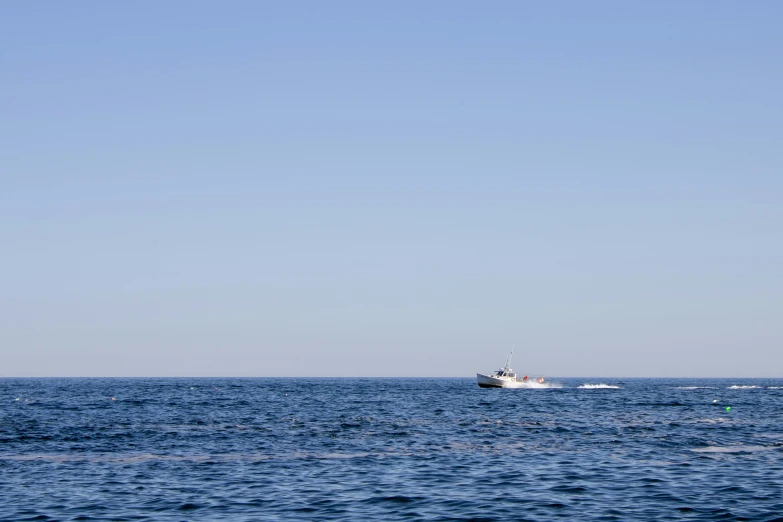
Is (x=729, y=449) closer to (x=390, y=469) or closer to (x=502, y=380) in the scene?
(x=390, y=469)

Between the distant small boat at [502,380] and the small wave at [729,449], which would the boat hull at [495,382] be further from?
the small wave at [729,449]

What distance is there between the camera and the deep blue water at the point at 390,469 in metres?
29.4

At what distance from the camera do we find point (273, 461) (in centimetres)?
4153

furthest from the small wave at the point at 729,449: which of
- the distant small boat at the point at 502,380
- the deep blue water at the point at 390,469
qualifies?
the distant small boat at the point at 502,380

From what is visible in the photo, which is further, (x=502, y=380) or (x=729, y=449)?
(x=502, y=380)

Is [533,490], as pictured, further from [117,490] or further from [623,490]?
[117,490]

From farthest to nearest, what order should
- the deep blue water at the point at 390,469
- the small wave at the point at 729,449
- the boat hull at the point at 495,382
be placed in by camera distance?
1. the boat hull at the point at 495,382
2. the small wave at the point at 729,449
3. the deep blue water at the point at 390,469

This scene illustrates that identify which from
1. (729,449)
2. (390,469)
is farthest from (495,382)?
(390,469)

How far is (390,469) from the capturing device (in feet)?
127

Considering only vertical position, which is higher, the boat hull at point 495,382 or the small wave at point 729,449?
the boat hull at point 495,382

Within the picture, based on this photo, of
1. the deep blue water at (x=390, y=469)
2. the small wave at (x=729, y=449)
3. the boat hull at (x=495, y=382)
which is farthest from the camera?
the boat hull at (x=495, y=382)

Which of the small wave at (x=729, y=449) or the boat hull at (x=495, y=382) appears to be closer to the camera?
the small wave at (x=729, y=449)

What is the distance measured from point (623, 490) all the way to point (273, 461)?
683 inches

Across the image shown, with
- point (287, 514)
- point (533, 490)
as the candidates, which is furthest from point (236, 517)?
point (533, 490)
